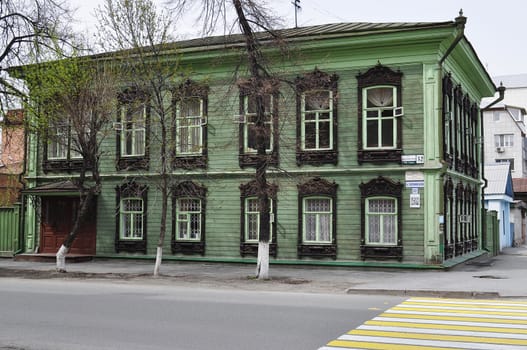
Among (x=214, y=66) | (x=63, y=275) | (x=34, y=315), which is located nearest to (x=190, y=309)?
(x=34, y=315)

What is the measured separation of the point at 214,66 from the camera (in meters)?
25.0

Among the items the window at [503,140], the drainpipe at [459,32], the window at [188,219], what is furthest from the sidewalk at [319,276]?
the window at [503,140]

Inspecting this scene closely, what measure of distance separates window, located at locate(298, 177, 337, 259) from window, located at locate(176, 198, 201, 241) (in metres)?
4.30

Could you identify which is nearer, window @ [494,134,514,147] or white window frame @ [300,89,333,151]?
white window frame @ [300,89,333,151]

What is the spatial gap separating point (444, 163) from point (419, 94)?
8.33 ft

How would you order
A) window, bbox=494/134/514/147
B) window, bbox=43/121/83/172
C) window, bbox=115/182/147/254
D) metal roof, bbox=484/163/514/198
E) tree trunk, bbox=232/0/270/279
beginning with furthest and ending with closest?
window, bbox=494/134/514/147 → metal roof, bbox=484/163/514/198 → window, bbox=43/121/83/172 → window, bbox=115/182/147/254 → tree trunk, bbox=232/0/270/279

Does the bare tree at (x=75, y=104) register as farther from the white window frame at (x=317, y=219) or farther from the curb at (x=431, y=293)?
the curb at (x=431, y=293)

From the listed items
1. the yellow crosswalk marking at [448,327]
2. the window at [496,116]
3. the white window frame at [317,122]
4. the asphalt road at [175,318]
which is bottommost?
the asphalt road at [175,318]

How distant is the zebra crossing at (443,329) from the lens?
905 centimetres

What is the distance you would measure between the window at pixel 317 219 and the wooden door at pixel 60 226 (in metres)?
9.44

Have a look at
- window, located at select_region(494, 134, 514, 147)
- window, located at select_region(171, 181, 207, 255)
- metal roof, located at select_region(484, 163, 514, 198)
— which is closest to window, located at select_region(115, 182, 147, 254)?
window, located at select_region(171, 181, 207, 255)

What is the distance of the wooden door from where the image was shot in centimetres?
2745

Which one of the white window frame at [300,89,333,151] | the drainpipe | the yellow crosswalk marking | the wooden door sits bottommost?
the yellow crosswalk marking

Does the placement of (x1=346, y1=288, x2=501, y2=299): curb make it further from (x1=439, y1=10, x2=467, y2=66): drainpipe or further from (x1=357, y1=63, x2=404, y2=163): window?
(x1=439, y1=10, x2=467, y2=66): drainpipe
